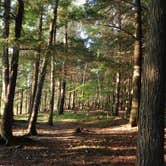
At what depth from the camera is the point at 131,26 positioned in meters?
17.2

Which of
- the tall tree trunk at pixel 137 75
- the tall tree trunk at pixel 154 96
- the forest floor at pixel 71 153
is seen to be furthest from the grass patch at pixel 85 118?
the tall tree trunk at pixel 154 96

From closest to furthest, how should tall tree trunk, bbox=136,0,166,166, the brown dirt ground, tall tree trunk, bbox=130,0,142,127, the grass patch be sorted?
1. tall tree trunk, bbox=136,0,166,166
2. the brown dirt ground
3. tall tree trunk, bbox=130,0,142,127
4. the grass patch

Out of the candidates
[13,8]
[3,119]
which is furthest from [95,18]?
[3,119]

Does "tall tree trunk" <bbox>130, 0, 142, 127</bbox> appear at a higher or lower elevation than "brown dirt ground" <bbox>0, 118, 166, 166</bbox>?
higher

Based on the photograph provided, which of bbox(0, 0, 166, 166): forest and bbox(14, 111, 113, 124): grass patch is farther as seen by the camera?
bbox(14, 111, 113, 124): grass patch

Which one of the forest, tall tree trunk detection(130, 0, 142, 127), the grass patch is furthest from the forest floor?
the grass patch

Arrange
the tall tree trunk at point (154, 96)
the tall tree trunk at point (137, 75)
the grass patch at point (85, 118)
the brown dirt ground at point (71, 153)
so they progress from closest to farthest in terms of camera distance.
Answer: the tall tree trunk at point (154, 96) → the brown dirt ground at point (71, 153) → the tall tree trunk at point (137, 75) → the grass patch at point (85, 118)

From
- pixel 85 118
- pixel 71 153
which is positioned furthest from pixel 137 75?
pixel 85 118

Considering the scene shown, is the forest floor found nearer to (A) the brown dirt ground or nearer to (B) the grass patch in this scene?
(A) the brown dirt ground

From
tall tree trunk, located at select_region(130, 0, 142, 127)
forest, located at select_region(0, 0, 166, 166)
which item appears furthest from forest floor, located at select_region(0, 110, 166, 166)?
tall tree trunk, located at select_region(130, 0, 142, 127)

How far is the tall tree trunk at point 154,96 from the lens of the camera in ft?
17.0

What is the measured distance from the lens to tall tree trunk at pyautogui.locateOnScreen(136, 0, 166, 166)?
17.0 feet

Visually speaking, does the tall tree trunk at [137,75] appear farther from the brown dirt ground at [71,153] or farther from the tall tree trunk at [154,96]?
the tall tree trunk at [154,96]

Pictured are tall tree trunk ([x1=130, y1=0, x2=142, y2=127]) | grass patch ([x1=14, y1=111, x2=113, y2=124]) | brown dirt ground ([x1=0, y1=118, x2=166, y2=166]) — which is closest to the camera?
brown dirt ground ([x1=0, y1=118, x2=166, y2=166])
